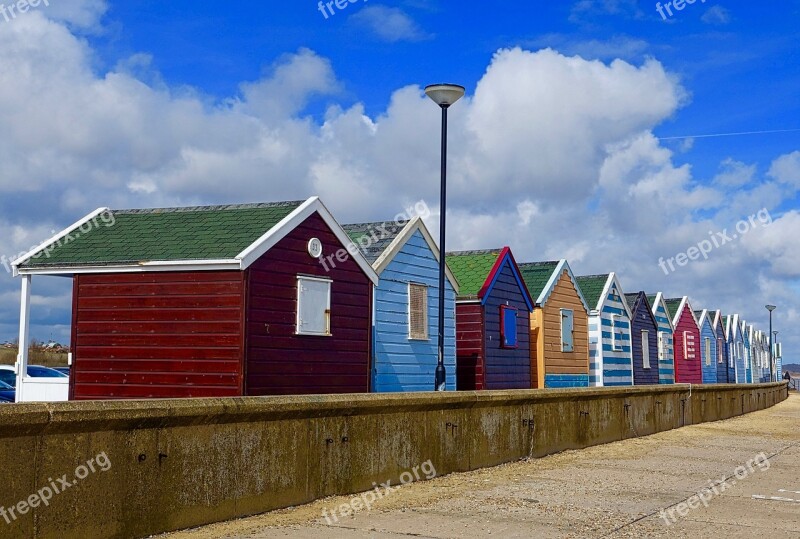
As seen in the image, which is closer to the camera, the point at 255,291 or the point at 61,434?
the point at 61,434

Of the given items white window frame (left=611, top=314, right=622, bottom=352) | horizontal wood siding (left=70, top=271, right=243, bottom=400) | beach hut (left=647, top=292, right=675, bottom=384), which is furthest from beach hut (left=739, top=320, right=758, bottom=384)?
horizontal wood siding (left=70, top=271, right=243, bottom=400)

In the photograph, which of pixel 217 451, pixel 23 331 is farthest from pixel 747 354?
pixel 217 451

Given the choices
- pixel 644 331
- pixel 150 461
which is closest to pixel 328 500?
pixel 150 461

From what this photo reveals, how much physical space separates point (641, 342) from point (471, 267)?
516 inches

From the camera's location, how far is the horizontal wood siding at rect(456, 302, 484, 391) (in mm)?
22438

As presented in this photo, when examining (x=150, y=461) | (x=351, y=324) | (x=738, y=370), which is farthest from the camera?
(x=738, y=370)

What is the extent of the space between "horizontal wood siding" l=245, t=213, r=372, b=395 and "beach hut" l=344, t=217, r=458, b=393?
1.31m

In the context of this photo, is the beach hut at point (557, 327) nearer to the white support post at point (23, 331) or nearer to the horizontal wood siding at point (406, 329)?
the horizontal wood siding at point (406, 329)

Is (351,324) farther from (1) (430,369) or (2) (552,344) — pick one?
(2) (552,344)

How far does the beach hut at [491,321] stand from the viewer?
2247 centimetres

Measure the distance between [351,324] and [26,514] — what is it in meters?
10.7

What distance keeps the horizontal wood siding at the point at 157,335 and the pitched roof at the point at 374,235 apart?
16.0 feet

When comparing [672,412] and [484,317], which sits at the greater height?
[484,317]

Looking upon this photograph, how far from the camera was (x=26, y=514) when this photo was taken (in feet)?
19.9
